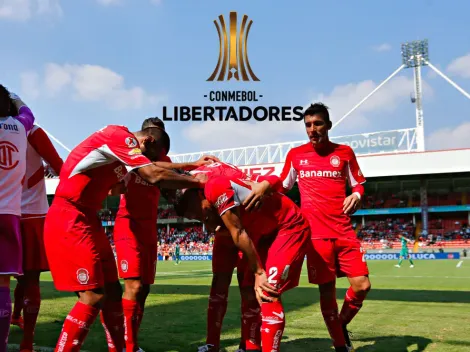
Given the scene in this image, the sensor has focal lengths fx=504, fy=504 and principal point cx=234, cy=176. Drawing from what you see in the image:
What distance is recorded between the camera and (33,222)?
507 cm

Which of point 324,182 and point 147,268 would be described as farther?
point 324,182

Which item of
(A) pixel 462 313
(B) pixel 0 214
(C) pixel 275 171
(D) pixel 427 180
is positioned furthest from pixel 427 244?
(B) pixel 0 214

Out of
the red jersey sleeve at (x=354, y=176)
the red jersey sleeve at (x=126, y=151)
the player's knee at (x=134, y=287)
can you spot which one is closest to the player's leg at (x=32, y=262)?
the player's knee at (x=134, y=287)

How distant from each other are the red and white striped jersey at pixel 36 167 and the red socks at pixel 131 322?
128cm

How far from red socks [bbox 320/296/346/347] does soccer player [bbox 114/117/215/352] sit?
1821 mm

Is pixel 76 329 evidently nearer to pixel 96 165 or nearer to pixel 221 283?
pixel 96 165

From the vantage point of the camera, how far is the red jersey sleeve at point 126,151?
3.65m

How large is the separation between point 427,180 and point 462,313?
5082 centimetres

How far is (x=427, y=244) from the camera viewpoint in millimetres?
47031

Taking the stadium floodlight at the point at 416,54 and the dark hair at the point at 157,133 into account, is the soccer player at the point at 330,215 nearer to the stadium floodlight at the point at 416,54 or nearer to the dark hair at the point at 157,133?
the dark hair at the point at 157,133

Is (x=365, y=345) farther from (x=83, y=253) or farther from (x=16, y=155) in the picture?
(x=16, y=155)

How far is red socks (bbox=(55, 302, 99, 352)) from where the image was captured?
3600 mm

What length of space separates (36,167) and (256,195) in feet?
8.61

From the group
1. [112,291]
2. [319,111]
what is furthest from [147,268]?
[319,111]
